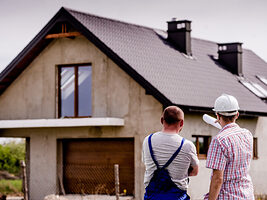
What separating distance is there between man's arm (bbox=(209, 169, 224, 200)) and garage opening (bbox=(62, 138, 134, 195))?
1387 centimetres

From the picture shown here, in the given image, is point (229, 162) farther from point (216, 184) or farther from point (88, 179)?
A: point (88, 179)

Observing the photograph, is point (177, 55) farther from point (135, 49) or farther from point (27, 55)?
point (27, 55)

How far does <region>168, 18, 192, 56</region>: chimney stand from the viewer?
23.0 metres

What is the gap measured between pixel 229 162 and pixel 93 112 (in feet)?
47.2

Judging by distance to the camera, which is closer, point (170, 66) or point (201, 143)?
point (201, 143)

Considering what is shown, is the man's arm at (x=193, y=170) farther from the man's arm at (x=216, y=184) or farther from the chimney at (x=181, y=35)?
the chimney at (x=181, y=35)

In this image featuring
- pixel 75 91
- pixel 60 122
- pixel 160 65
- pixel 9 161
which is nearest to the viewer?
pixel 60 122

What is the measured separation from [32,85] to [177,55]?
4956 millimetres

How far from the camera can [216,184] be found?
5.12 meters

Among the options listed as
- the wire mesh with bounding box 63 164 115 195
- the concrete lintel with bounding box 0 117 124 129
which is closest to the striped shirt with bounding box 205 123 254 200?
the concrete lintel with bounding box 0 117 124 129

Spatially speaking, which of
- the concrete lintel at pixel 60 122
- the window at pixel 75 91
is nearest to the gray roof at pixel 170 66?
the window at pixel 75 91

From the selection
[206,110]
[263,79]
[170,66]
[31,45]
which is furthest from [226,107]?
[263,79]

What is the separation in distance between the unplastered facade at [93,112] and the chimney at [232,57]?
2.60 metres

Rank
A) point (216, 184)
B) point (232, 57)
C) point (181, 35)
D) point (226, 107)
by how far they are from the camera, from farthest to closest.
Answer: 1. point (232, 57)
2. point (181, 35)
3. point (226, 107)
4. point (216, 184)
